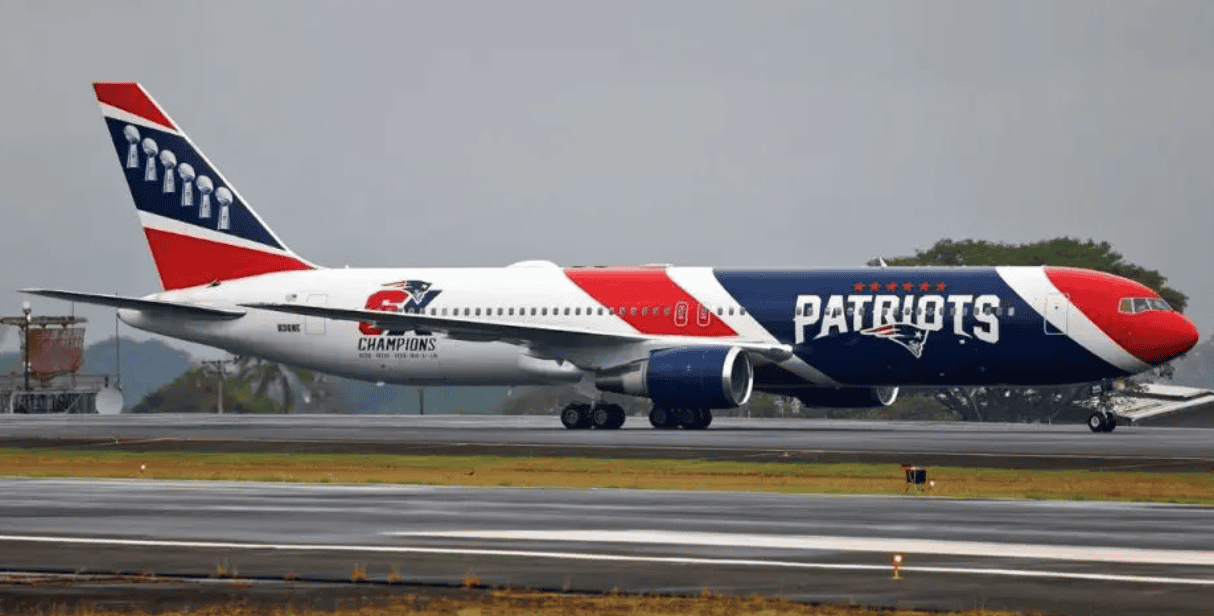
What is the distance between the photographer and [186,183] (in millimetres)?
62688

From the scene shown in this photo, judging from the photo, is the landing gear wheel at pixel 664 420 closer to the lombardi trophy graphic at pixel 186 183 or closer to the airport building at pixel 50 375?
the lombardi trophy graphic at pixel 186 183

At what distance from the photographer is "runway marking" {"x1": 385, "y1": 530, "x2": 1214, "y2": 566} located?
19328 millimetres

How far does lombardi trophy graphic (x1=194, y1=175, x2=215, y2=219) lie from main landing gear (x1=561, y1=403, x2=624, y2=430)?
14.6 metres

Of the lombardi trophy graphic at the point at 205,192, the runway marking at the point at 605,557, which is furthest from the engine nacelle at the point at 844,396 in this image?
the runway marking at the point at 605,557

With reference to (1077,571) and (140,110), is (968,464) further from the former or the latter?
(140,110)

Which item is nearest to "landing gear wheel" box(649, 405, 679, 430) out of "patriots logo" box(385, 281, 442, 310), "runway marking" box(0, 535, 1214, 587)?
"patriots logo" box(385, 281, 442, 310)

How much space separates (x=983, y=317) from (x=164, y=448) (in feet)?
69.2

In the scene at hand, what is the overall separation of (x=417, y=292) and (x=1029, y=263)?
49.4 metres

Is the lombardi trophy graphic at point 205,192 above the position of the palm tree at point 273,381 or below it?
above

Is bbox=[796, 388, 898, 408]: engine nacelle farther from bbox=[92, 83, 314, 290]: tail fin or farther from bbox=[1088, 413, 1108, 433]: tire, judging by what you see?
bbox=[92, 83, 314, 290]: tail fin

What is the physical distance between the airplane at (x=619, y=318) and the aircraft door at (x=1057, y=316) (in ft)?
0.12

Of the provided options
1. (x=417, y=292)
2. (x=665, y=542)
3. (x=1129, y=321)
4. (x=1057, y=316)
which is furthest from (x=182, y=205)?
(x=665, y=542)

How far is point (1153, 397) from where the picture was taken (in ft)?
247

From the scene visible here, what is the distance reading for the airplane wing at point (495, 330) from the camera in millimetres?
53719
